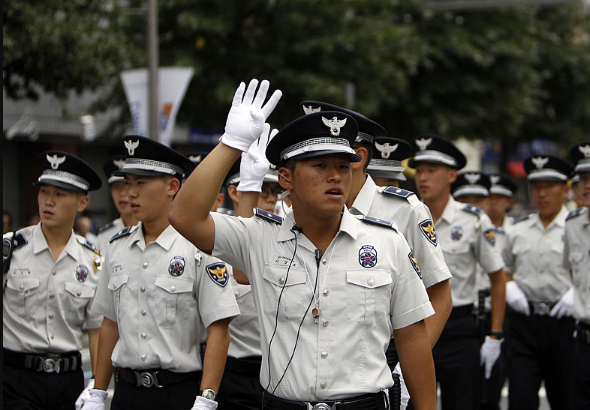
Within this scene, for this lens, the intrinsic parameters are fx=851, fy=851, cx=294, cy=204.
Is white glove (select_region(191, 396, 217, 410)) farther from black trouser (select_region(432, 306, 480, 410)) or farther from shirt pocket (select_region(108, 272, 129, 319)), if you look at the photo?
black trouser (select_region(432, 306, 480, 410))

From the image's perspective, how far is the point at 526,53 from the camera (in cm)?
2177

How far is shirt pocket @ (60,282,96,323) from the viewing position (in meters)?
5.45

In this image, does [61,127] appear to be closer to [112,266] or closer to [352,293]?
[112,266]

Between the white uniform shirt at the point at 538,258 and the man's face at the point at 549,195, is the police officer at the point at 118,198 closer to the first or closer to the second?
the white uniform shirt at the point at 538,258

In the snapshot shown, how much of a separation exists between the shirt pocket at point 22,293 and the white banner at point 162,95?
879 cm

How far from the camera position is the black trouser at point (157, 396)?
4457 mm

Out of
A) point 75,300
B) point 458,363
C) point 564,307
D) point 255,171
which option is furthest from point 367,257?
point 564,307

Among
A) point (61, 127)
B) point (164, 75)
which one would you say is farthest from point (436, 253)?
point (61, 127)

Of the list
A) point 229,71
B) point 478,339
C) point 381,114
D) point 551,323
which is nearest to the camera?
point 478,339

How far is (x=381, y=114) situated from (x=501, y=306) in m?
15.1

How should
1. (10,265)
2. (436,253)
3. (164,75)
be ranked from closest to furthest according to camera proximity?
(436,253), (10,265), (164,75)

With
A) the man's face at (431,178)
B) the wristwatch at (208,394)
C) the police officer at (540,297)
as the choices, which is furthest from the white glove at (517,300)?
the wristwatch at (208,394)

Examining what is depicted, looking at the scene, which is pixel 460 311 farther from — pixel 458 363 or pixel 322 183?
pixel 322 183

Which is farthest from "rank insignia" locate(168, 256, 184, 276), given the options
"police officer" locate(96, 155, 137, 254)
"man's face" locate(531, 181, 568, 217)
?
"man's face" locate(531, 181, 568, 217)
